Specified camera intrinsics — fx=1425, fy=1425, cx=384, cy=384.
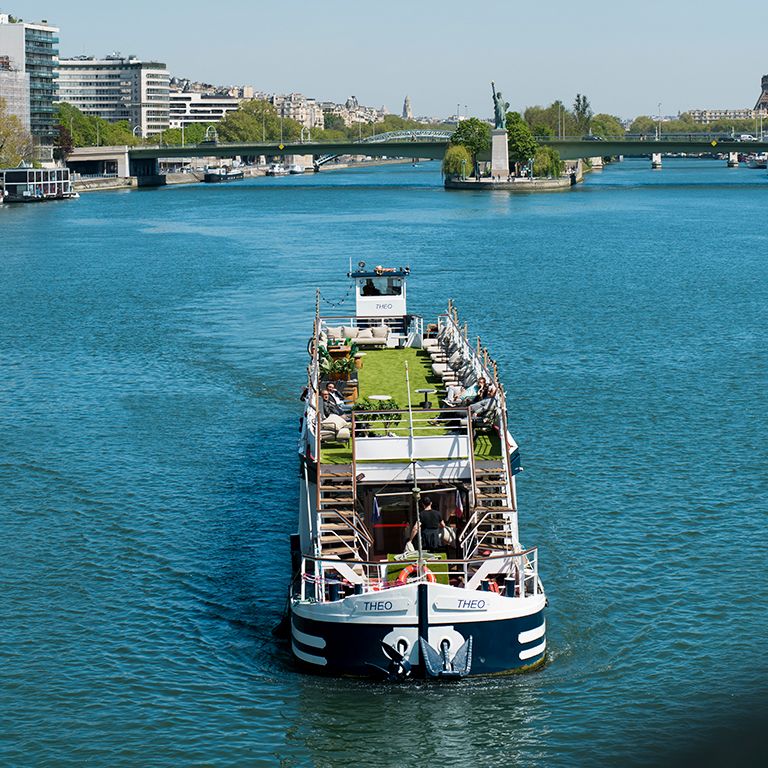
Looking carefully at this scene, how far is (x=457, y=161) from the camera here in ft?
503

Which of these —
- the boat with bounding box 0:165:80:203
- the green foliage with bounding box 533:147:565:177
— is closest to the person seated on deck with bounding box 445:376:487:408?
the boat with bounding box 0:165:80:203

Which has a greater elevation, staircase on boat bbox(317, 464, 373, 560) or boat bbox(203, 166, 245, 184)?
boat bbox(203, 166, 245, 184)

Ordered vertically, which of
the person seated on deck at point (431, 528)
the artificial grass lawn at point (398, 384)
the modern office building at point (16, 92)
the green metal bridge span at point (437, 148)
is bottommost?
the person seated on deck at point (431, 528)

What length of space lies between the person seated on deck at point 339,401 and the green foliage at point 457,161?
12945 centimetres

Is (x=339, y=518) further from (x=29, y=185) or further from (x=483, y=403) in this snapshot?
(x=29, y=185)

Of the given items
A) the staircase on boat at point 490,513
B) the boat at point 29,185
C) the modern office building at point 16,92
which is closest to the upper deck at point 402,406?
the staircase on boat at point 490,513

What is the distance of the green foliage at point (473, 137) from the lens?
156750mm

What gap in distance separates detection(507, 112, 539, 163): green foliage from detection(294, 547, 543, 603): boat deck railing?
135 meters

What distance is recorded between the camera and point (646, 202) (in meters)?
126

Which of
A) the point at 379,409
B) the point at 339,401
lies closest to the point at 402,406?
→ the point at 339,401

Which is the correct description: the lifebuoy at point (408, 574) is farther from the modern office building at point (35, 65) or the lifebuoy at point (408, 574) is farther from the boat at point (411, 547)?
the modern office building at point (35, 65)

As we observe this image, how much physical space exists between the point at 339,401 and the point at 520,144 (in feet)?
430

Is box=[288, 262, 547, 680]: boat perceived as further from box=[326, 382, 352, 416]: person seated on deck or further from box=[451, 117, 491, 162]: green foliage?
box=[451, 117, 491, 162]: green foliage

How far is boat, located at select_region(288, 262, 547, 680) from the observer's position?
1927 centimetres
